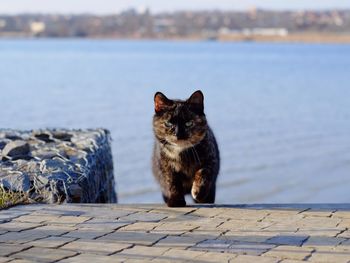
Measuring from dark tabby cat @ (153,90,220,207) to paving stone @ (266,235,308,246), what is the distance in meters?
1.33

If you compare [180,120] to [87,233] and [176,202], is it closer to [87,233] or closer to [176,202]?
[176,202]

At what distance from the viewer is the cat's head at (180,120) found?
6617 mm

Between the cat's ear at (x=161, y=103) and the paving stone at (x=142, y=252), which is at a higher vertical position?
the cat's ear at (x=161, y=103)

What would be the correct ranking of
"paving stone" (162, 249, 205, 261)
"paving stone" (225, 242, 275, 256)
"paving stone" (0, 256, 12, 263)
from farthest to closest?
1. "paving stone" (225, 242, 275, 256)
2. "paving stone" (162, 249, 205, 261)
3. "paving stone" (0, 256, 12, 263)

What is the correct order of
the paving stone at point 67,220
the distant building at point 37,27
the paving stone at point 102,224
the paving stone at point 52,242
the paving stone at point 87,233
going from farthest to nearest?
the distant building at point 37,27 < the paving stone at point 67,220 < the paving stone at point 102,224 < the paving stone at point 87,233 < the paving stone at point 52,242

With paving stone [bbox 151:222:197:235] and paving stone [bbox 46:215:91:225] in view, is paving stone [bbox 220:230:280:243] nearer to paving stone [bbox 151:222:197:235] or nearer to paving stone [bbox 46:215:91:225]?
paving stone [bbox 151:222:197:235]

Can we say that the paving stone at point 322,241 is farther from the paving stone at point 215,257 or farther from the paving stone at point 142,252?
the paving stone at point 142,252

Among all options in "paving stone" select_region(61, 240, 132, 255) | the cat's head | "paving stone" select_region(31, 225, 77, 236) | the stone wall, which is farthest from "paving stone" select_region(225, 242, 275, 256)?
the stone wall

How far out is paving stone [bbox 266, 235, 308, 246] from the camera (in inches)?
210

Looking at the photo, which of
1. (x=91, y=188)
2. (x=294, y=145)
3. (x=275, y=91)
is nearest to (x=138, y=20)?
(x=275, y=91)

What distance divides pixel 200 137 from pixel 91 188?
1.44 meters

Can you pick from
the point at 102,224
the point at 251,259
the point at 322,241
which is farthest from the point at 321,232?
the point at 102,224

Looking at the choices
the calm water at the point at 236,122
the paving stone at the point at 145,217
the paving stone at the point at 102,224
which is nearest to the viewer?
the paving stone at the point at 102,224

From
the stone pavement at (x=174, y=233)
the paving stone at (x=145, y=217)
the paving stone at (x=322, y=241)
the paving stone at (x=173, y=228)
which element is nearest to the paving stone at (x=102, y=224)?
the stone pavement at (x=174, y=233)
